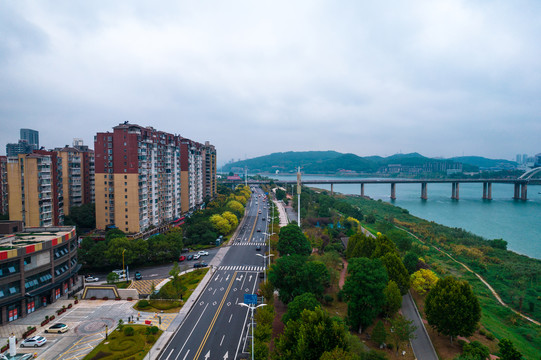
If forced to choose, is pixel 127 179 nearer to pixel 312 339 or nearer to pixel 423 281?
pixel 312 339

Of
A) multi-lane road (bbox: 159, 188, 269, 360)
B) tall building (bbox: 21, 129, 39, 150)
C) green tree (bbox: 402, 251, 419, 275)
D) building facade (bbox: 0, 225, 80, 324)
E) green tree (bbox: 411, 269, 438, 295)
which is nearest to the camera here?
multi-lane road (bbox: 159, 188, 269, 360)

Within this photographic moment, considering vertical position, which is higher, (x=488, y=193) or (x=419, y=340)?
(x=488, y=193)

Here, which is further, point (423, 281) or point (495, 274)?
point (495, 274)

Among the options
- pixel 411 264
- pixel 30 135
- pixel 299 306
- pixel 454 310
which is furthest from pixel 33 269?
pixel 30 135

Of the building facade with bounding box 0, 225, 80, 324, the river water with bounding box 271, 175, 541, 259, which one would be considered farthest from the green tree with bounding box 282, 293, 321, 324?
the river water with bounding box 271, 175, 541, 259

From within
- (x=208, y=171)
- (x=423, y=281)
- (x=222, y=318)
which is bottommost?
(x=222, y=318)

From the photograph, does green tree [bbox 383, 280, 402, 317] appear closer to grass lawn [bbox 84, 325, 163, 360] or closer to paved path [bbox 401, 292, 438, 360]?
paved path [bbox 401, 292, 438, 360]
